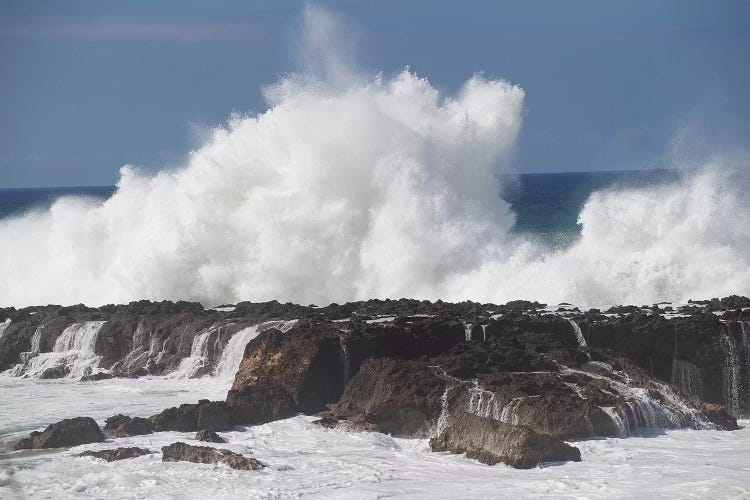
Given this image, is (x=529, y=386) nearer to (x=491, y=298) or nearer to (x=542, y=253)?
(x=491, y=298)

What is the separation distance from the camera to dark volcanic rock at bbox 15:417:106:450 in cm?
1532

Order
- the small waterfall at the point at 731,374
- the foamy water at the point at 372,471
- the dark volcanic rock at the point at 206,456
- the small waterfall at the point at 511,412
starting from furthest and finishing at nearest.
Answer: the small waterfall at the point at 731,374 → the small waterfall at the point at 511,412 → the dark volcanic rock at the point at 206,456 → the foamy water at the point at 372,471

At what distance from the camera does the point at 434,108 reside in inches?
1298

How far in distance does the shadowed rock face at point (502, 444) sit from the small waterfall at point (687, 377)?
16.7 feet

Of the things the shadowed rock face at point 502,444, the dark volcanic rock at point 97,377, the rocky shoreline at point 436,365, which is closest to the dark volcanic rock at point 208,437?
the rocky shoreline at point 436,365

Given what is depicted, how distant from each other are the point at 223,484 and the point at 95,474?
1713 millimetres

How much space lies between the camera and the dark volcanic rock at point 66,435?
50.3ft

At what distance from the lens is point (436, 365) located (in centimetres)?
1777

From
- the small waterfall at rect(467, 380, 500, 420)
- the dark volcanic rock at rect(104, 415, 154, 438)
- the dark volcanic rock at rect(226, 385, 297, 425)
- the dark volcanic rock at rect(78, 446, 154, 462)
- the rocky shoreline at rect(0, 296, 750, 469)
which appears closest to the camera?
the dark volcanic rock at rect(78, 446, 154, 462)

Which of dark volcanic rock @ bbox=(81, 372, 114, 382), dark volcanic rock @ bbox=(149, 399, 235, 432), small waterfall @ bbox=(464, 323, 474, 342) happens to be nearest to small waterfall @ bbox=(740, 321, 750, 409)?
small waterfall @ bbox=(464, 323, 474, 342)

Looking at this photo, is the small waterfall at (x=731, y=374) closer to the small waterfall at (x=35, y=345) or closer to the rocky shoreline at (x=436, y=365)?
the rocky shoreline at (x=436, y=365)

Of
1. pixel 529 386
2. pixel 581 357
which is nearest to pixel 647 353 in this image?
pixel 581 357

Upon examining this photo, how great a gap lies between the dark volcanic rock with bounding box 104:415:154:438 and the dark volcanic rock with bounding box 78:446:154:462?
1.33 meters

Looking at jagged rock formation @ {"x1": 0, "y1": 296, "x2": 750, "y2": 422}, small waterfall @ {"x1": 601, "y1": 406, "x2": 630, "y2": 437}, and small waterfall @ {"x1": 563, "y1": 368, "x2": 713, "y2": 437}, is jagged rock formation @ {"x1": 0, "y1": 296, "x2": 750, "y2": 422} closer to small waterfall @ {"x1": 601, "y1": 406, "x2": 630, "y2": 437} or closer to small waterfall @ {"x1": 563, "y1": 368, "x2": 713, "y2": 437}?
small waterfall @ {"x1": 563, "y1": 368, "x2": 713, "y2": 437}
